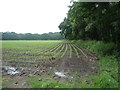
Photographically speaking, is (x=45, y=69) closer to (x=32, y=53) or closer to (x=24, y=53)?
(x=32, y=53)

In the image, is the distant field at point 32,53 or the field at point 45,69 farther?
the distant field at point 32,53

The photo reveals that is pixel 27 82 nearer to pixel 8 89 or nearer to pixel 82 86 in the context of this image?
pixel 8 89

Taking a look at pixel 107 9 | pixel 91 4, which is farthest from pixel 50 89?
pixel 107 9

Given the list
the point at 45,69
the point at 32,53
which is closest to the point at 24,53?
the point at 32,53

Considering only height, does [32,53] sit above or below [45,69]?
above

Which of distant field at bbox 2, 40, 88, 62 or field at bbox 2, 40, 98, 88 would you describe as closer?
field at bbox 2, 40, 98, 88

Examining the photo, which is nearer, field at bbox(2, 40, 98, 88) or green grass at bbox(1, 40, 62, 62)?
field at bbox(2, 40, 98, 88)

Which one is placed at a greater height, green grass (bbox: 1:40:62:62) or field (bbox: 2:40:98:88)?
green grass (bbox: 1:40:62:62)

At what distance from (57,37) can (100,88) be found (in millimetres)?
86093

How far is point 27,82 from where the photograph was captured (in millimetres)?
3643

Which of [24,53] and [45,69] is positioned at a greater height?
[24,53]

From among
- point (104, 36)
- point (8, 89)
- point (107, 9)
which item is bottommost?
point (8, 89)

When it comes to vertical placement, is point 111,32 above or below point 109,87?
above

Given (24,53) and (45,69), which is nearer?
(45,69)
